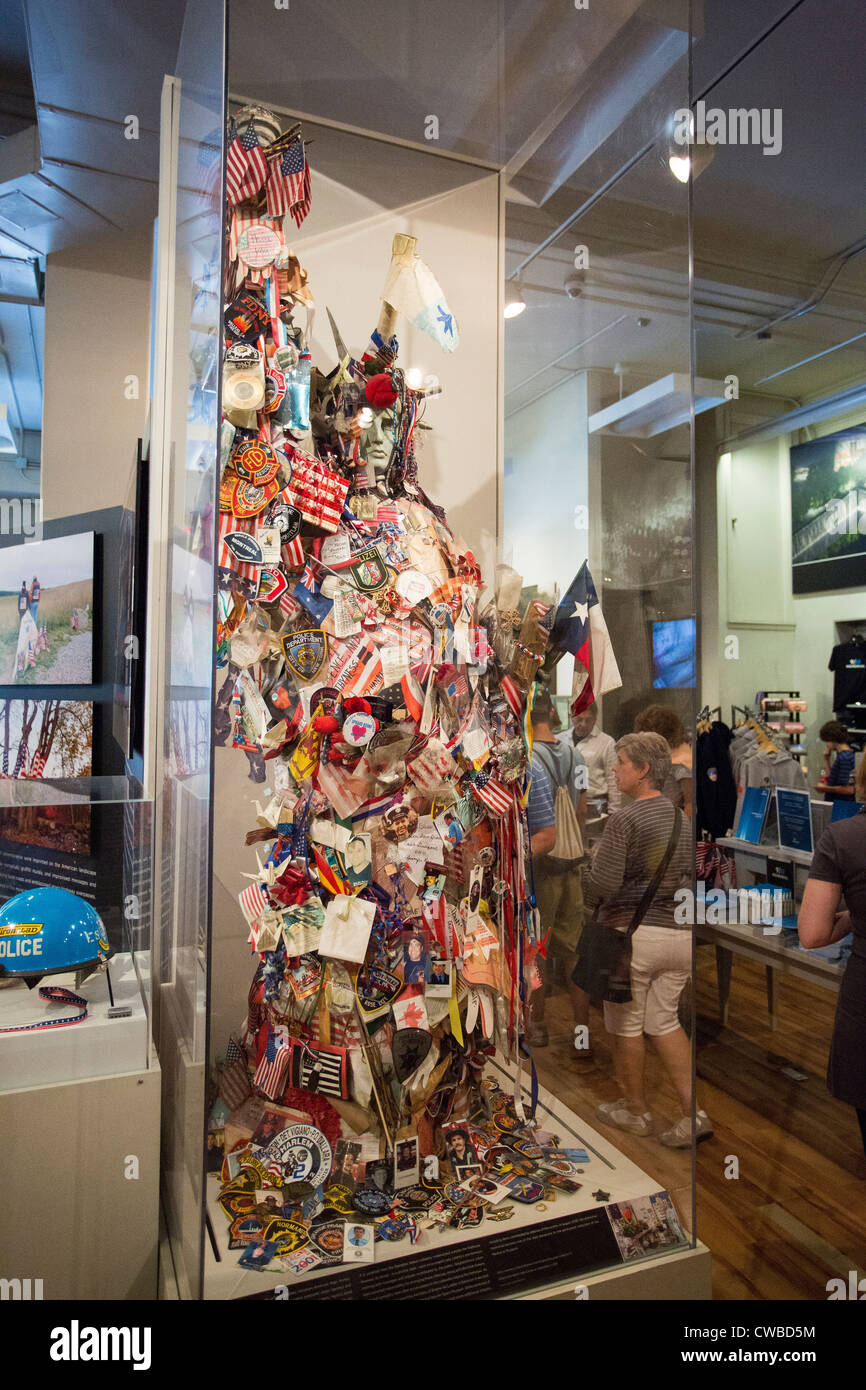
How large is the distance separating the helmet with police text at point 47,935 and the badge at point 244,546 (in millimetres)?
860

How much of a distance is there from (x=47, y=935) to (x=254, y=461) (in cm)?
109

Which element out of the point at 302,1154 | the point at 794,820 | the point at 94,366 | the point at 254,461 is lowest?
the point at 302,1154

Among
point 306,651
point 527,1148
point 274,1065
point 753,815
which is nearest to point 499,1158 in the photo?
point 527,1148

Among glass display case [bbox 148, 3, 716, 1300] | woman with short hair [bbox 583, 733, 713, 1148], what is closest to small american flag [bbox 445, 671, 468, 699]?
glass display case [bbox 148, 3, 716, 1300]

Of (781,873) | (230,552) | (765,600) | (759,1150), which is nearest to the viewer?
(230,552)

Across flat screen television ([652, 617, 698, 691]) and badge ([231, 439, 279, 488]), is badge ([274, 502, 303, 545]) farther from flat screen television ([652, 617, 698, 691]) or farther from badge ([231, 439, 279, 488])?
flat screen television ([652, 617, 698, 691])

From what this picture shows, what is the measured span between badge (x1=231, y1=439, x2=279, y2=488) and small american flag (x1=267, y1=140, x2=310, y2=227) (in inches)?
20.6

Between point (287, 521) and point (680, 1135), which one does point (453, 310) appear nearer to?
point (287, 521)

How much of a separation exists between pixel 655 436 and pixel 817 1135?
8.60 feet

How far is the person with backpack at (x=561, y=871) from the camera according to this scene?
2.07m

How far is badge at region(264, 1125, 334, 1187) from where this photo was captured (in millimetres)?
1860

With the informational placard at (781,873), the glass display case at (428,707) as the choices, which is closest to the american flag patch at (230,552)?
the glass display case at (428,707)

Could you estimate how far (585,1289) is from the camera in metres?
1.74

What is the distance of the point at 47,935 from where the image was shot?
5.94ft
